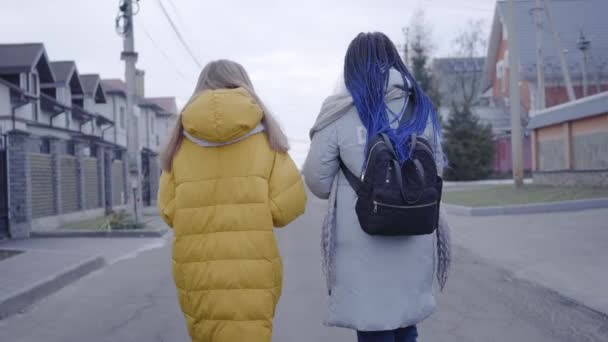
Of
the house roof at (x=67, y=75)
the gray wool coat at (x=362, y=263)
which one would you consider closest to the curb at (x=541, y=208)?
the gray wool coat at (x=362, y=263)

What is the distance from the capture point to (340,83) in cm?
298

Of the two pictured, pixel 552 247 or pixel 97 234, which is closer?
pixel 552 247

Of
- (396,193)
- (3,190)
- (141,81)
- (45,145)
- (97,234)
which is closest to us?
(396,193)

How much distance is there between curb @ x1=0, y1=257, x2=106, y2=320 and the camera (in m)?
7.07

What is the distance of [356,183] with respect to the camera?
8.99ft

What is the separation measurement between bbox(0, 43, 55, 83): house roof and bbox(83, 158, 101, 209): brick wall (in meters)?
3.64

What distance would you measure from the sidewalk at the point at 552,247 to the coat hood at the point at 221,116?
4.77 meters

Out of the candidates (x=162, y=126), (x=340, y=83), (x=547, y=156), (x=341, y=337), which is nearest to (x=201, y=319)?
(x=340, y=83)

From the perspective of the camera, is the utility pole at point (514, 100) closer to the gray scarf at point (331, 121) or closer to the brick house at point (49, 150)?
the brick house at point (49, 150)

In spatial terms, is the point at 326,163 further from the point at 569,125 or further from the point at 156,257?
the point at 569,125

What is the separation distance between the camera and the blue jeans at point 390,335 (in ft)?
9.09

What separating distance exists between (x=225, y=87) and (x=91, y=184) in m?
21.4

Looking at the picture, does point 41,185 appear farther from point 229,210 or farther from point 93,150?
point 229,210

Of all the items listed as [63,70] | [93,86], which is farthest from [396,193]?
[93,86]
